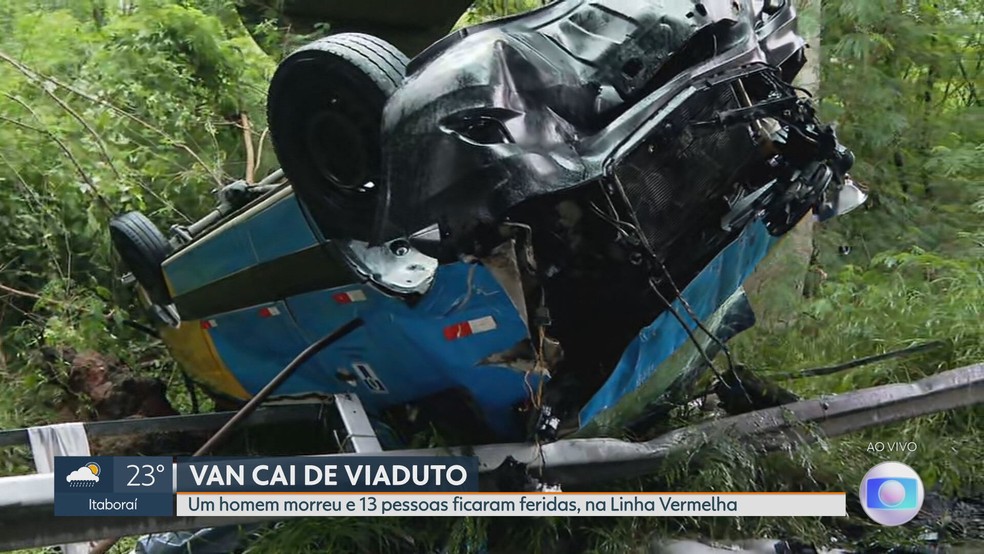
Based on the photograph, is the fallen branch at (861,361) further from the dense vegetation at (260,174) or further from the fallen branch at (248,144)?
the fallen branch at (248,144)

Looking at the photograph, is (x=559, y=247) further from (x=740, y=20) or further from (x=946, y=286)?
(x=946, y=286)

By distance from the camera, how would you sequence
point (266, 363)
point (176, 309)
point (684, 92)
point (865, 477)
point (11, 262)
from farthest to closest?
point (11, 262), point (176, 309), point (266, 363), point (865, 477), point (684, 92)

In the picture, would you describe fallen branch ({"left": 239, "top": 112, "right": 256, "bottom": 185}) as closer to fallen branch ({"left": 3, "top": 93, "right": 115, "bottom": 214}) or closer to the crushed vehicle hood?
fallen branch ({"left": 3, "top": 93, "right": 115, "bottom": 214})

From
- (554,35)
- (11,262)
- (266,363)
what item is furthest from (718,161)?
(11,262)

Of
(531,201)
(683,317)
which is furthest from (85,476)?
(683,317)

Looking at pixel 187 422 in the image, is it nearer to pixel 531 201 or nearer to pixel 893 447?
pixel 531 201

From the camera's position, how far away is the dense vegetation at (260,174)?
13.5ft

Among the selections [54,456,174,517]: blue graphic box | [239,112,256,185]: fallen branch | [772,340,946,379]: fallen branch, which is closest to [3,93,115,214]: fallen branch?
[239,112,256,185]: fallen branch

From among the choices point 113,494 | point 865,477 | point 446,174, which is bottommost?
point 865,477

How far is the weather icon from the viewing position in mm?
2842

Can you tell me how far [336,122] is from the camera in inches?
114

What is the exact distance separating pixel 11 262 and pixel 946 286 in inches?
195

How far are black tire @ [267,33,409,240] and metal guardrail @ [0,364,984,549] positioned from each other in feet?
2.66

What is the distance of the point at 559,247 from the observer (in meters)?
2.62
